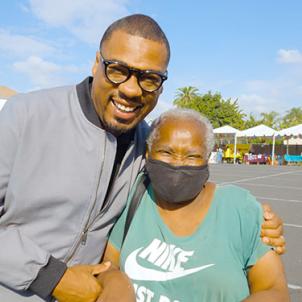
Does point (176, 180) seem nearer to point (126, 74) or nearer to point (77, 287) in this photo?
point (126, 74)

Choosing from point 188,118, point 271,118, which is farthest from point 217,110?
point 188,118

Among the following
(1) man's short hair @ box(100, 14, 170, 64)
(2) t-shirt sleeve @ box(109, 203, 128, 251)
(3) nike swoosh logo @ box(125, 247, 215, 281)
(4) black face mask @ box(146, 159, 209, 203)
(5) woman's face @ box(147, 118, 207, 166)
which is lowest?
(3) nike swoosh logo @ box(125, 247, 215, 281)

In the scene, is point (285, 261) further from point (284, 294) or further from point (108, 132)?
point (108, 132)

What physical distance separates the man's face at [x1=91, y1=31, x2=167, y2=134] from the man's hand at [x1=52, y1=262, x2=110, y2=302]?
688mm

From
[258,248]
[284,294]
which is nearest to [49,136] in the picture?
[258,248]

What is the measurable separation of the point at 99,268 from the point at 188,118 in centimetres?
87

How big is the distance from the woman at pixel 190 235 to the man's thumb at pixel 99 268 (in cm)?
9

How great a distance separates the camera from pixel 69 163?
6.09 feet

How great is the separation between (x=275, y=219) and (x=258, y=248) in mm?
174

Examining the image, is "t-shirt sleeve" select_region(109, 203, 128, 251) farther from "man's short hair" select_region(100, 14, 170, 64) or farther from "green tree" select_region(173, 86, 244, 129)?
"green tree" select_region(173, 86, 244, 129)

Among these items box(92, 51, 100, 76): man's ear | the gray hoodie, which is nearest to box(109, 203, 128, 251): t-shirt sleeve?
the gray hoodie

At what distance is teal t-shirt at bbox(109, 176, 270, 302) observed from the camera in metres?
1.83

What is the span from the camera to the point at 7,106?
1862 mm

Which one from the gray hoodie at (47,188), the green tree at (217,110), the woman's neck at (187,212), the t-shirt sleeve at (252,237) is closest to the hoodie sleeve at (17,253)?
the gray hoodie at (47,188)
